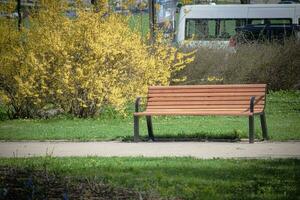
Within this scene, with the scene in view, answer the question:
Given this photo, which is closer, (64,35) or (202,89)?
(202,89)

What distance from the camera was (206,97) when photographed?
11984 millimetres

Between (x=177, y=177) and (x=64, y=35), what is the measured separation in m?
7.99

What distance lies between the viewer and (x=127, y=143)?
11.3m

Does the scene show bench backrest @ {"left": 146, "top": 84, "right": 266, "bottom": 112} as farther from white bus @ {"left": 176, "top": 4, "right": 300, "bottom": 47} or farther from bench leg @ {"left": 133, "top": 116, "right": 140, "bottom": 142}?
white bus @ {"left": 176, "top": 4, "right": 300, "bottom": 47}

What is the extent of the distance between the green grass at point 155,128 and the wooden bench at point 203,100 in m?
0.51

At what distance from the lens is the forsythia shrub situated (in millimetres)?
14797

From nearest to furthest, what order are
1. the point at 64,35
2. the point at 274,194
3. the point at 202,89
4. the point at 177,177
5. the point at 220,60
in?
the point at 274,194 < the point at 177,177 < the point at 202,89 < the point at 64,35 < the point at 220,60

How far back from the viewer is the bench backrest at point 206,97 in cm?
1178

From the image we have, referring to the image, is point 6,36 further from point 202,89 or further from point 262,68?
point 262,68

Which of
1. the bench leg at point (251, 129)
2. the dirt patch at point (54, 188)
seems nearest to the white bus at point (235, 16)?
the bench leg at point (251, 129)

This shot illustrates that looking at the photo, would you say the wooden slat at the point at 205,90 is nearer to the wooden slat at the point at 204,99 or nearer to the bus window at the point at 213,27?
the wooden slat at the point at 204,99

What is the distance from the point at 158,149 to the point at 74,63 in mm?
5109

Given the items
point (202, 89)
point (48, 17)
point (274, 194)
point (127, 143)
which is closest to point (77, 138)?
point (127, 143)

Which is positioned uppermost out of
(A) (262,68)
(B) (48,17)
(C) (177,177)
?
(B) (48,17)
